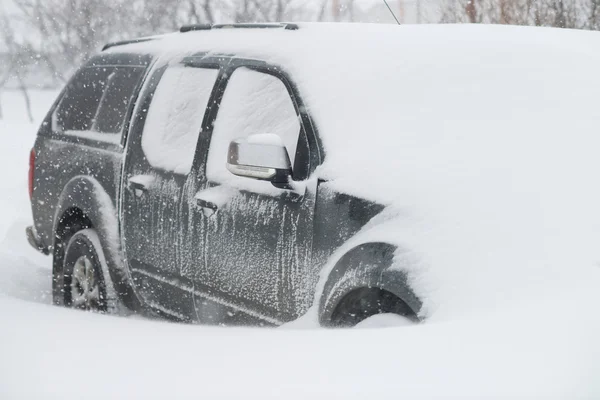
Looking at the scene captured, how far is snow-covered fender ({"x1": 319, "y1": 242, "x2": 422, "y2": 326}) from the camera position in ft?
8.16

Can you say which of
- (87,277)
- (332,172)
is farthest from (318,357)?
(87,277)

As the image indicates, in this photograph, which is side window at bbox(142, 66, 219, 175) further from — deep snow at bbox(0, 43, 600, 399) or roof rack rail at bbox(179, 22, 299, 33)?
deep snow at bbox(0, 43, 600, 399)

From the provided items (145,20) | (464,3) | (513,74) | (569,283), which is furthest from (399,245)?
(145,20)

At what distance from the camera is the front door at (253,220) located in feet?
9.93

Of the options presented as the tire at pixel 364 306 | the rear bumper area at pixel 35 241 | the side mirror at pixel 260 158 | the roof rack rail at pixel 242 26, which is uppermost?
the roof rack rail at pixel 242 26

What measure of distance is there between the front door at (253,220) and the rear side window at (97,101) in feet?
3.27

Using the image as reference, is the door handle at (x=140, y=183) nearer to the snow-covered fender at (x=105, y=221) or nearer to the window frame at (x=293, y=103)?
the snow-covered fender at (x=105, y=221)

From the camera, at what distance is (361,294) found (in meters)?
2.70

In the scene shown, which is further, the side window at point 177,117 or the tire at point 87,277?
the tire at point 87,277

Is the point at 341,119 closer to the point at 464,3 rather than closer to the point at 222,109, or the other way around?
the point at 222,109

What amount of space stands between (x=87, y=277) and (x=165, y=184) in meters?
0.99

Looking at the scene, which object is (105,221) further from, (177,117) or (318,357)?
(318,357)

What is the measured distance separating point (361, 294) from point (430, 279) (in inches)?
14.4

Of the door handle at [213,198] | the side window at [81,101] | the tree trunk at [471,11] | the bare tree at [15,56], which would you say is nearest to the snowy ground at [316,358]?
the door handle at [213,198]
